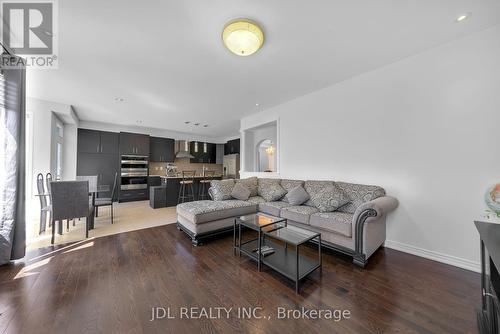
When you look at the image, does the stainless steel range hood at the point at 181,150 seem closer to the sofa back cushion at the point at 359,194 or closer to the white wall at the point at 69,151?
the white wall at the point at 69,151

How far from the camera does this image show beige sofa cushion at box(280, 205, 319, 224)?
2.77 m

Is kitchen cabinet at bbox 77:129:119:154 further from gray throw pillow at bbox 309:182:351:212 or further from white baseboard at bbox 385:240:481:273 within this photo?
white baseboard at bbox 385:240:481:273

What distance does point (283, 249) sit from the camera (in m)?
2.41

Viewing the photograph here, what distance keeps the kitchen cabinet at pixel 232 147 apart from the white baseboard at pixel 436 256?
611 cm

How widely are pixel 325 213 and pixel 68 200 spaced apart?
4046 mm

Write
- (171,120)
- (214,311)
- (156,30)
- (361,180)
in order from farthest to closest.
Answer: (171,120)
(361,180)
(156,30)
(214,311)

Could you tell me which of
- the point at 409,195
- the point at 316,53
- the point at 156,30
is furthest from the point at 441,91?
the point at 156,30

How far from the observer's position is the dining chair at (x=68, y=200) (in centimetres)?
275

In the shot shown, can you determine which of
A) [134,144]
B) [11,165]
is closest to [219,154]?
[134,144]

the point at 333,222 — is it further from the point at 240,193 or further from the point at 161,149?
the point at 161,149

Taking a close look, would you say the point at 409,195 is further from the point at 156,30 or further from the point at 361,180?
the point at 156,30

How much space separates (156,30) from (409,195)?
3.91 m

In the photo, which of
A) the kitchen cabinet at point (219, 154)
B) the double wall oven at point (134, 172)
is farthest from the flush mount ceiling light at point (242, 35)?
the kitchen cabinet at point (219, 154)

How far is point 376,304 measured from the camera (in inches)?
62.4
